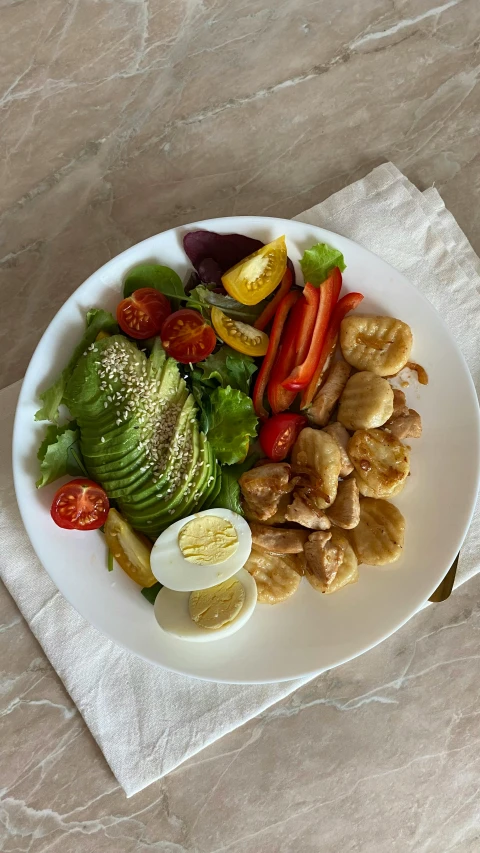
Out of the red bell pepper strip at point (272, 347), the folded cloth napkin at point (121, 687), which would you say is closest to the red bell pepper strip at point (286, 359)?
the red bell pepper strip at point (272, 347)

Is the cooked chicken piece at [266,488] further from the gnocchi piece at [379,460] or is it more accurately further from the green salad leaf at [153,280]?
the green salad leaf at [153,280]

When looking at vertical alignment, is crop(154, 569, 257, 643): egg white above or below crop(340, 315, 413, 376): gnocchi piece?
below

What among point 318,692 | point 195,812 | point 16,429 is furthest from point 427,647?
point 16,429

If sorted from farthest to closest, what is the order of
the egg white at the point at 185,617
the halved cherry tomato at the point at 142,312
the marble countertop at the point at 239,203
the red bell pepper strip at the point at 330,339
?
the marble countertop at the point at 239,203
the red bell pepper strip at the point at 330,339
the halved cherry tomato at the point at 142,312
the egg white at the point at 185,617

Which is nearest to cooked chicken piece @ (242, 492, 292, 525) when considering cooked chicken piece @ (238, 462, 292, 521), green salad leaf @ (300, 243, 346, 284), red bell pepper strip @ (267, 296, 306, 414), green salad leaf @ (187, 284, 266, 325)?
cooked chicken piece @ (238, 462, 292, 521)

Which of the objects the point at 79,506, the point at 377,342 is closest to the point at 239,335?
the point at 377,342

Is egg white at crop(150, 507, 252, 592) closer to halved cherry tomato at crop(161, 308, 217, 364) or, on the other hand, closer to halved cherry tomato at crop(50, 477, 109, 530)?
halved cherry tomato at crop(50, 477, 109, 530)
